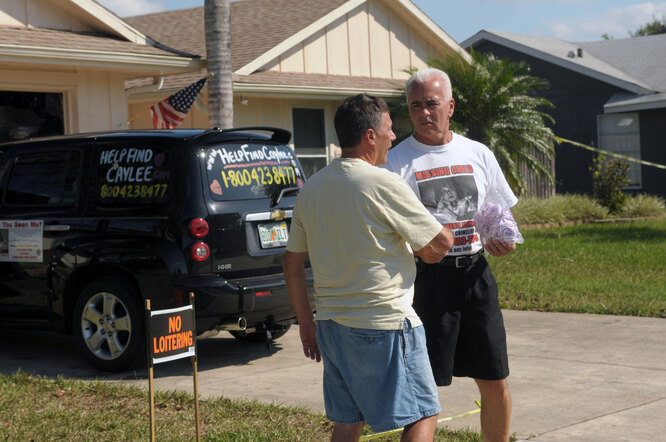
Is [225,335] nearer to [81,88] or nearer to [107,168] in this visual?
[107,168]

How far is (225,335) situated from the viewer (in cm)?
935

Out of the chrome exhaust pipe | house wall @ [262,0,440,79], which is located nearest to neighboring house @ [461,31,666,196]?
house wall @ [262,0,440,79]

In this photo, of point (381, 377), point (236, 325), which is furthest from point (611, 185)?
point (381, 377)

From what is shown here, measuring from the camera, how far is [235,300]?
7.25 meters

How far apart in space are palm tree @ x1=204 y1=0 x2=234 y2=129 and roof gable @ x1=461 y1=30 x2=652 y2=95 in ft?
50.8

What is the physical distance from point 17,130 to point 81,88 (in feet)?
3.24

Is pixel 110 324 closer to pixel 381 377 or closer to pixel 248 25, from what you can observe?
pixel 381 377

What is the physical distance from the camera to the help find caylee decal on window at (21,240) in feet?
26.1

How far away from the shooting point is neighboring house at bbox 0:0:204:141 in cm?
1157

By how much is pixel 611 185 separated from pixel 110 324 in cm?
1648

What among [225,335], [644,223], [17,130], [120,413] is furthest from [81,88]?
[644,223]

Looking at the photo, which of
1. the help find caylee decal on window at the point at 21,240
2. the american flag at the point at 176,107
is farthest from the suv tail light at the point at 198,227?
the american flag at the point at 176,107

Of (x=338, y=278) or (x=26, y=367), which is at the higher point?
(x=338, y=278)

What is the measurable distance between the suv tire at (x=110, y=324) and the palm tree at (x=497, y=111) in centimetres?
1162
